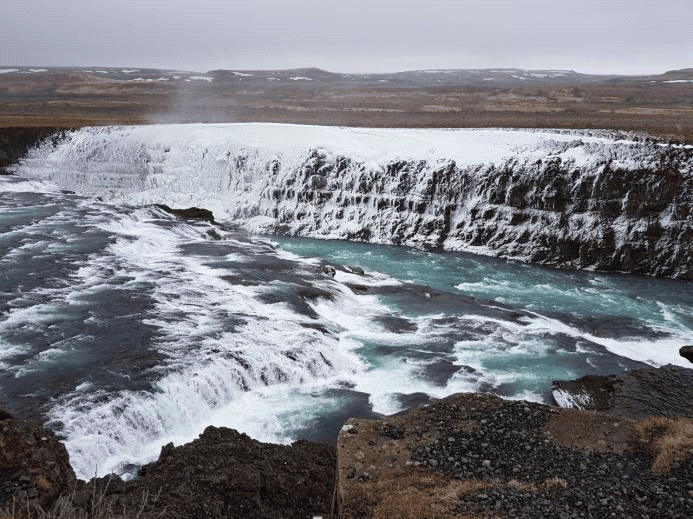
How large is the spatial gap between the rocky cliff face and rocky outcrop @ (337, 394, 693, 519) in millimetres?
19648


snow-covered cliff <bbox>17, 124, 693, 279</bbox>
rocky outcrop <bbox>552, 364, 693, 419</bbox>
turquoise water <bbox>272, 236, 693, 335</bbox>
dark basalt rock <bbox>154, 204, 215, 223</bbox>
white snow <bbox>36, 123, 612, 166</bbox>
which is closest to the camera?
rocky outcrop <bbox>552, 364, 693, 419</bbox>

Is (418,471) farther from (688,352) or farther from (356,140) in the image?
(356,140)

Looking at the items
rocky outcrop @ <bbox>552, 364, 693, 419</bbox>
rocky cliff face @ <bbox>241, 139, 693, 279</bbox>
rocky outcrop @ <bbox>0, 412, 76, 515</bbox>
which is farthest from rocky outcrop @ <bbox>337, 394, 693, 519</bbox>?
rocky cliff face @ <bbox>241, 139, 693, 279</bbox>

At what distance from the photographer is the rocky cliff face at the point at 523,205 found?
92.3 feet

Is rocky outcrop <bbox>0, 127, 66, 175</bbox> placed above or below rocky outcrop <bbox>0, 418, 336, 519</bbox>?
above

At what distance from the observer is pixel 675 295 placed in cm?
2466

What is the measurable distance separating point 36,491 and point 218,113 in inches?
2422

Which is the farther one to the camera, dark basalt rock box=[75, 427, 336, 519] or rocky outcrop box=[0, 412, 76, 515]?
dark basalt rock box=[75, 427, 336, 519]

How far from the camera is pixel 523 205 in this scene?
101 feet

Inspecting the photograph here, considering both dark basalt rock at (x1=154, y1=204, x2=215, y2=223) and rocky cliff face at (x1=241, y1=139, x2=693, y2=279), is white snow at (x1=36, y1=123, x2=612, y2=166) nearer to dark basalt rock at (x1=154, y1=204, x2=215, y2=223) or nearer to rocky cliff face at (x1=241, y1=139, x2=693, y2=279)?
rocky cliff face at (x1=241, y1=139, x2=693, y2=279)

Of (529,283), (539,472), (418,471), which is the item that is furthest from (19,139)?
(539,472)

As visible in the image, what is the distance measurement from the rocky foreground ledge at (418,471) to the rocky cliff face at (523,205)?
19.6 m

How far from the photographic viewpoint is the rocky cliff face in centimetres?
2812

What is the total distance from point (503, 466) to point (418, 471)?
4.22ft
